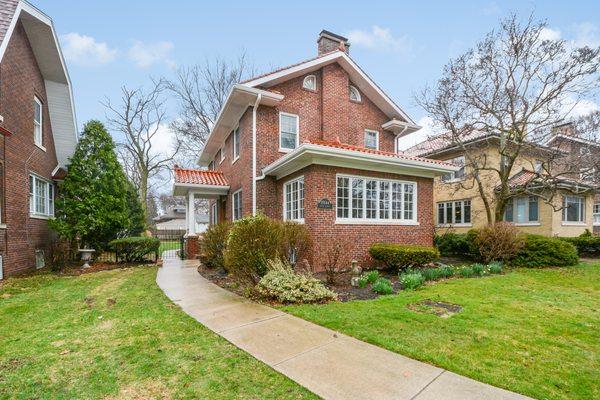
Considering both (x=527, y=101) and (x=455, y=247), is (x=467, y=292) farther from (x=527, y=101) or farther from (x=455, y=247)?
(x=527, y=101)

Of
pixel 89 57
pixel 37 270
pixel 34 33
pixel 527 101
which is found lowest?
pixel 37 270

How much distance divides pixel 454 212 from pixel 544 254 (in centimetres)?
1009

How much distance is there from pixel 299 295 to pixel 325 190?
153 inches

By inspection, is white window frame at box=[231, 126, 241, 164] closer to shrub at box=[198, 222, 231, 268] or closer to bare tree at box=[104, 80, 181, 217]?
shrub at box=[198, 222, 231, 268]

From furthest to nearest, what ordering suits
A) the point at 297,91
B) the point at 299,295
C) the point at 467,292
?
1. the point at 297,91
2. the point at 467,292
3. the point at 299,295

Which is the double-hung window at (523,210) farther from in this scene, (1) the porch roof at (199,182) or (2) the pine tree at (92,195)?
(2) the pine tree at (92,195)

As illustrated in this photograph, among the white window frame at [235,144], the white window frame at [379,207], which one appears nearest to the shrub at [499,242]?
the white window frame at [379,207]

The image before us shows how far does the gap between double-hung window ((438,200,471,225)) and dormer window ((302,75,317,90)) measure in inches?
520

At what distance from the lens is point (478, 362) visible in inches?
135

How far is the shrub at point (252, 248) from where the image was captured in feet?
22.7

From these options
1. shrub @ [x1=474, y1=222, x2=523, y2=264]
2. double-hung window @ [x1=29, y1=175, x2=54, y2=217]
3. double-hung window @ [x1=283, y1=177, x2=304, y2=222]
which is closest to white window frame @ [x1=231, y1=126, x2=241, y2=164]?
double-hung window @ [x1=283, y1=177, x2=304, y2=222]

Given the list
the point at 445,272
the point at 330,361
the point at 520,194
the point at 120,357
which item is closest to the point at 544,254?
the point at 445,272

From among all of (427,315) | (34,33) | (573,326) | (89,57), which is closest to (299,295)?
(427,315)

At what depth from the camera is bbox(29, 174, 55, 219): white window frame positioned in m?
11.1
